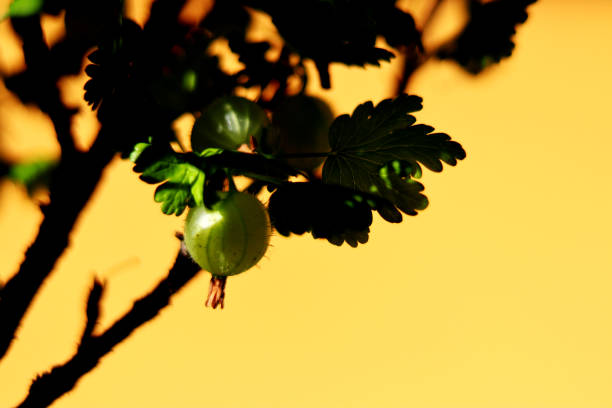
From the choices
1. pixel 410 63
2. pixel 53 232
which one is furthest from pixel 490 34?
pixel 53 232

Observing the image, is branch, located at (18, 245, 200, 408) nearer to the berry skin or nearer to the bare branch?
the bare branch

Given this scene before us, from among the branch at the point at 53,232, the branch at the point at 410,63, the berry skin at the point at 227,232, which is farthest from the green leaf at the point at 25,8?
the branch at the point at 410,63

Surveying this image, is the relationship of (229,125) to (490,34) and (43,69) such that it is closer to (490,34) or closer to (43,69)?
(43,69)

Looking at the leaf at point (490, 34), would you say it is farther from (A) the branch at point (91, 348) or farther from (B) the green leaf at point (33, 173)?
(B) the green leaf at point (33, 173)

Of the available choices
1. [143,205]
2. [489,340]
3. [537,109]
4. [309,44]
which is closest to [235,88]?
[309,44]

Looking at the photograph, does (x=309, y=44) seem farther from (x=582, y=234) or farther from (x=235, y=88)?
(x=582, y=234)

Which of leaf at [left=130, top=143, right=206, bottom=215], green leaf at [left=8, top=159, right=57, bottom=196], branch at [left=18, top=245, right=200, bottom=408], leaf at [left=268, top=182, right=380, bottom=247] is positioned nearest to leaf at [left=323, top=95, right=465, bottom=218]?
leaf at [left=268, top=182, right=380, bottom=247]
